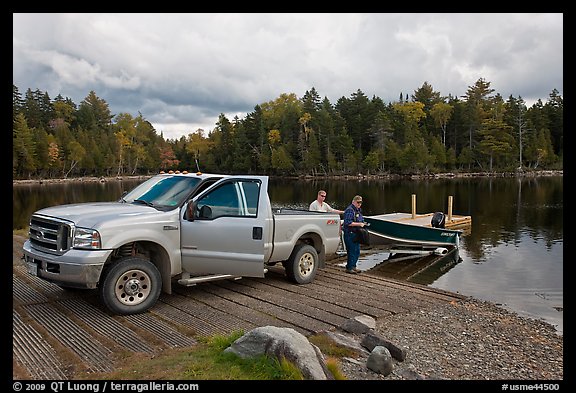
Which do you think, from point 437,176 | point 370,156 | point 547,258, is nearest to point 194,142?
point 370,156

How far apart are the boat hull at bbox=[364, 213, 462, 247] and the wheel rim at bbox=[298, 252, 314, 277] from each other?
10303mm

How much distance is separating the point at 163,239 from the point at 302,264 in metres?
3.29

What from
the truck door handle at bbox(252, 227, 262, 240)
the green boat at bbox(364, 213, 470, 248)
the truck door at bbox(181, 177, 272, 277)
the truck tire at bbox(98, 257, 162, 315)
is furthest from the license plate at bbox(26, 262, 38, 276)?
the green boat at bbox(364, 213, 470, 248)

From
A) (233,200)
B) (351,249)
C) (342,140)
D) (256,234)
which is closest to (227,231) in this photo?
(256,234)

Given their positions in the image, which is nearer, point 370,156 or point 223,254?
point 223,254

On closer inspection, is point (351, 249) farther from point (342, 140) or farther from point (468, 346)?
point (342, 140)

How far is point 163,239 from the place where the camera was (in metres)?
7.22

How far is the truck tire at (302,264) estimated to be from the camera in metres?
9.22

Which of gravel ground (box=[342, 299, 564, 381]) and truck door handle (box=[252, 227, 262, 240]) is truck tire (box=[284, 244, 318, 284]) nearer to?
truck door handle (box=[252, 227, 262, 240])

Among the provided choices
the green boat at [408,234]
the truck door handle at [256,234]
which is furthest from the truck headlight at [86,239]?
the green boat at [408,234]

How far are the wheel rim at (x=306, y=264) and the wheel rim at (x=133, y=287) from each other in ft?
11.2
